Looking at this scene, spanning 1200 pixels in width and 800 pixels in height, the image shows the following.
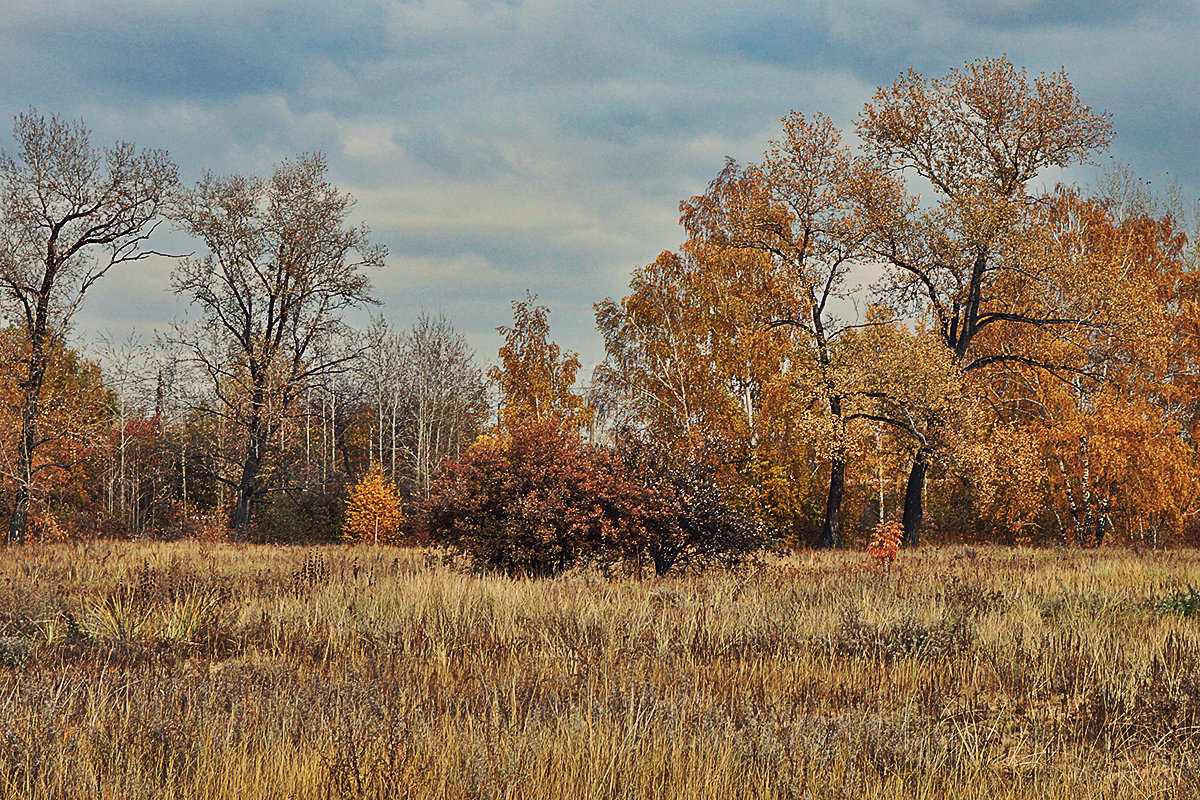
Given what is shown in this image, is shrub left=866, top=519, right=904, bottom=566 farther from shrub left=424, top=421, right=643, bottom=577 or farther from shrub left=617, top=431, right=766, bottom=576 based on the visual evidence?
shrub left=424, top=421, right=643, bottom=577

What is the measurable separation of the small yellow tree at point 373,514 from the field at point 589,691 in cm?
1914

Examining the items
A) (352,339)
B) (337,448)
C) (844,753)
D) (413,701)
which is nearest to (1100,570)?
(844,753)

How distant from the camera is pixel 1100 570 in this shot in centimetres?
1190

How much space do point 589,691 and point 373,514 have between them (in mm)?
25058

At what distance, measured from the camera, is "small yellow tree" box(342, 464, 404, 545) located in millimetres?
28406

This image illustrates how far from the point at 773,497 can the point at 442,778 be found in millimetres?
23279

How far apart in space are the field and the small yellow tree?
19137 mm

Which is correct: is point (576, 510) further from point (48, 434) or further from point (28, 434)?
point (48, 434)

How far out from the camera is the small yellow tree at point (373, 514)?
28.4 m

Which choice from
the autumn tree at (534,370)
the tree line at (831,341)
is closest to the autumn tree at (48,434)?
the tree line at (831,341)

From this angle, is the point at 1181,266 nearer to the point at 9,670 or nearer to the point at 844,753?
the point at 844,753

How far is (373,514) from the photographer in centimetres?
2856

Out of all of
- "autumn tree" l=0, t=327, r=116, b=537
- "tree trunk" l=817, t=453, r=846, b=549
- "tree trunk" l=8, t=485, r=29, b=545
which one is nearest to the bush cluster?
"tree trunk" l=817, t=453, r=846, b=549

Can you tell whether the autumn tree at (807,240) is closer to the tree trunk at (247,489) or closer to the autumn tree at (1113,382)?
the autumn tree at (1113,382)
